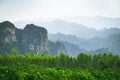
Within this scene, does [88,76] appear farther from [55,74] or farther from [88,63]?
[88,63]

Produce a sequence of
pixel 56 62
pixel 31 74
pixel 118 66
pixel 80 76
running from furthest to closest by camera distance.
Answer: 1. pixel 56 62
2. pixel 118 66
3. pixel 80 76
4. pixel 31 74

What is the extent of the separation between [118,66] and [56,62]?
28511 mm

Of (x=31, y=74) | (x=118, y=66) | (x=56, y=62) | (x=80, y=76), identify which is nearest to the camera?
(x=31, y=74)

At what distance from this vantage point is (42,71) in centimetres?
9525

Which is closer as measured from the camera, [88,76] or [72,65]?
[88,76]

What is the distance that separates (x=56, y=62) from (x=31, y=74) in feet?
146

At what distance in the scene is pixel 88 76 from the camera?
9825 centimetres

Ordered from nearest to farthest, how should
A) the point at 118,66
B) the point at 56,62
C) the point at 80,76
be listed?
the point at 80,76 < the point at 118,66 < the point at 56,62

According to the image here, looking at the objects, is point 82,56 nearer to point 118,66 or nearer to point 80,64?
point 80,64

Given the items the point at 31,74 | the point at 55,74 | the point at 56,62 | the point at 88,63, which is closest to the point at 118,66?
the point at 88,63

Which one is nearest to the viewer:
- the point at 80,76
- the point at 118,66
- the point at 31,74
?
the point at 31,74

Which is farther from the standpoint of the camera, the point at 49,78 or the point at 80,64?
the point at 80,64

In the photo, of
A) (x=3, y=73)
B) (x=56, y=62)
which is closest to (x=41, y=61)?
(x=56, y=62)

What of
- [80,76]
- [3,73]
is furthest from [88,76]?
[3,73]
